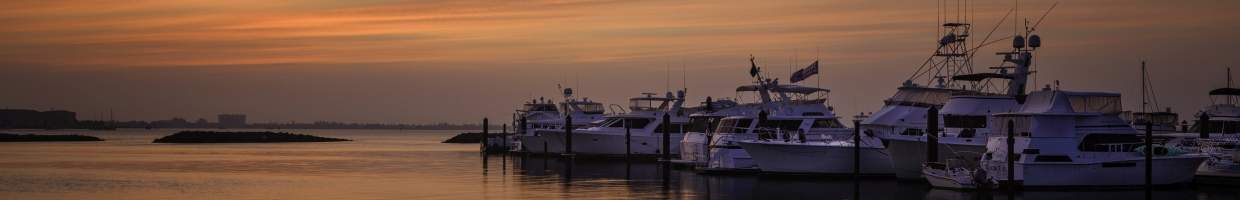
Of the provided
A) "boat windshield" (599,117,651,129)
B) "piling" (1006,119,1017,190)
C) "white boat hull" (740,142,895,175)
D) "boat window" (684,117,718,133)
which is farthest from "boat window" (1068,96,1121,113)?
"boat windshield" (599,117,651,129)

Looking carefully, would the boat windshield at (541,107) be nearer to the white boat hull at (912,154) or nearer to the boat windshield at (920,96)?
the boat windshield at (920,96)

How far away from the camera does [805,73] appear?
5312 cm

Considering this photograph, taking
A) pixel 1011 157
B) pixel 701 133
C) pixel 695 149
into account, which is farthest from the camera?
pixel 701 133

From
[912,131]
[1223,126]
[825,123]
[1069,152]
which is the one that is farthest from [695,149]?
[1069,152]

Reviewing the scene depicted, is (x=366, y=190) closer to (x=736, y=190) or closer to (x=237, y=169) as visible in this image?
(x=736, y=190)

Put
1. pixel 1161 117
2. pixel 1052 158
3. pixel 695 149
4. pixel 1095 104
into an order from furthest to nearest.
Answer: pixel 1161 117 → pixel 695 149 → pixel 1095 104 → pixel 1052 158

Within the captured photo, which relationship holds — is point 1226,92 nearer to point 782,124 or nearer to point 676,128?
point 782,124

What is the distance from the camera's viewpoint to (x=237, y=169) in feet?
194

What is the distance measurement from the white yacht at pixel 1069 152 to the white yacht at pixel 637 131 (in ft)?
90.0

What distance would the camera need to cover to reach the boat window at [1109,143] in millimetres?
38594

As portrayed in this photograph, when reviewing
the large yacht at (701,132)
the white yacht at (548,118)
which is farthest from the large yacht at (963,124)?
the white yacht at (548,118)

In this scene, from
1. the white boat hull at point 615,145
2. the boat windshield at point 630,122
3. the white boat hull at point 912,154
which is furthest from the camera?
the boat windshield at point 630,122

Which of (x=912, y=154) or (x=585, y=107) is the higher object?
(x=585, y=107)

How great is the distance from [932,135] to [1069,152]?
425 centimetres
